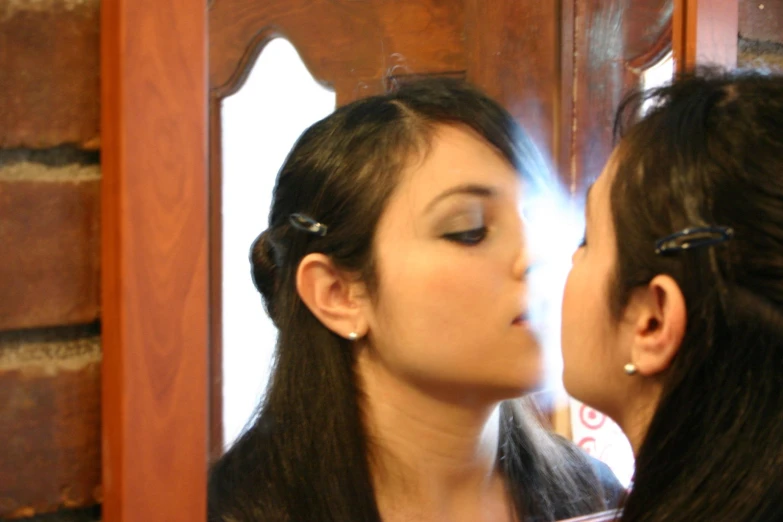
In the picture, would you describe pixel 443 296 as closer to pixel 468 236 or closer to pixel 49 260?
pixel 468 236

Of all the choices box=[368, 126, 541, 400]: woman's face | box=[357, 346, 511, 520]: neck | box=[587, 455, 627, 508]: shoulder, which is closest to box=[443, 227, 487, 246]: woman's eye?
box=[368, 126, 541, 400]: woman's face

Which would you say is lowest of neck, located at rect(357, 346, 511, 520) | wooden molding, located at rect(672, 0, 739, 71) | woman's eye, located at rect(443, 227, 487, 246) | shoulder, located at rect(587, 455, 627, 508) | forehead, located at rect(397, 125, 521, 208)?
shoulder, located at rect(587, 455, 627, 508)

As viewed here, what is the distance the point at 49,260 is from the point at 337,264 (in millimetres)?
195

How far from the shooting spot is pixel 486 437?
28.9 inches

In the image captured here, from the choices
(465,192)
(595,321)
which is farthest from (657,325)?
(465,192)

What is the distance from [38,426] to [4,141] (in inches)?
6.2

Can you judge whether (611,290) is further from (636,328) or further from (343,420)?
(343,420)

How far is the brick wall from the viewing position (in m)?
0.54

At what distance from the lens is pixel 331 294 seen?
0.68 m

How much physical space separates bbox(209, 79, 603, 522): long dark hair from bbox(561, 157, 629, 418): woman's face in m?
0.09

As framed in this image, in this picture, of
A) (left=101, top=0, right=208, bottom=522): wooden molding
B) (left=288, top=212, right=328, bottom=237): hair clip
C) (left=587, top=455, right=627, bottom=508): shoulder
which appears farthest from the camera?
(left=587, top=455, right=627, bottom=508): shoulder

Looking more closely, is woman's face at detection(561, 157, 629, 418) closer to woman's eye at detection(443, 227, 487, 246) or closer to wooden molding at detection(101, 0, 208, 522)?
woman's eye at detection(443, 227, 487, 246)

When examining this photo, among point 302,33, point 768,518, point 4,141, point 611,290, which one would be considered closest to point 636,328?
point 611,290

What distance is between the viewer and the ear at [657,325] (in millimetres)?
587
